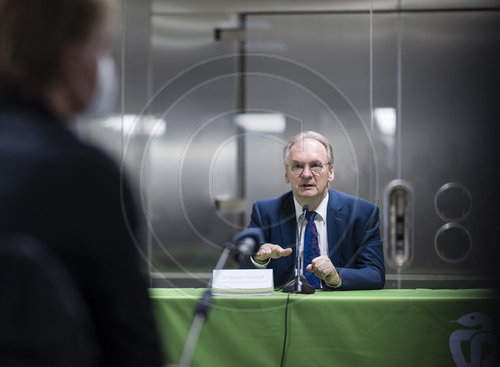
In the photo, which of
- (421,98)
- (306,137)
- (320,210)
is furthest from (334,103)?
(320,210)

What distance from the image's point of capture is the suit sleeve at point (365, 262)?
6.80 feet

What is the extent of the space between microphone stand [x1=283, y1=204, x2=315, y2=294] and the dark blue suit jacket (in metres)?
0.02

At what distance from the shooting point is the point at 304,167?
86.1 inches

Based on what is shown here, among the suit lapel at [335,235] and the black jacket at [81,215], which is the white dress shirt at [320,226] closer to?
the suit lapel at [335,235]

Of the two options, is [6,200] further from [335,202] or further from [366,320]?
[335,202]

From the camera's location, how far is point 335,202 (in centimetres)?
214

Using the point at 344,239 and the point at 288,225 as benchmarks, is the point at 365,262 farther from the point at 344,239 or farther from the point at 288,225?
the point at 288,225

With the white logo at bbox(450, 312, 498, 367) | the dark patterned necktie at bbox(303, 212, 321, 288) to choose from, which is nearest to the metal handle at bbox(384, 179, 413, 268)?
the dark patterned necktie at bbox(303, 212, 321, 288)

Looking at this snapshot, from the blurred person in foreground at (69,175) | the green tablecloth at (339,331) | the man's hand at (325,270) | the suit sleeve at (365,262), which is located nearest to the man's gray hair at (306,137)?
the suit sleeve at (365,262)

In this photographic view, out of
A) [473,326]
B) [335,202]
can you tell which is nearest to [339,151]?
[335,202]

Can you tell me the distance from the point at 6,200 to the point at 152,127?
1979 millimetres

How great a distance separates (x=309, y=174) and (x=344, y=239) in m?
0.26

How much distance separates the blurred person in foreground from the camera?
0.66 m

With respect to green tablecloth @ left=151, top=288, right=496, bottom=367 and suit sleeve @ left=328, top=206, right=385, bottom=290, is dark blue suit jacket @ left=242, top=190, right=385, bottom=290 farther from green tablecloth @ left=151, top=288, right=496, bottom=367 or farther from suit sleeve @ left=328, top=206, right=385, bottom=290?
green tablecloth @ left=151, top=288, right=496, bottom=367
